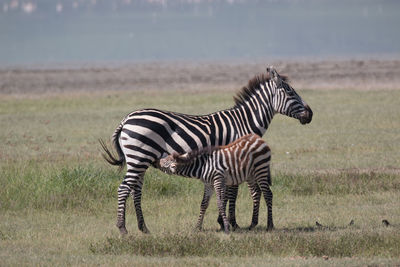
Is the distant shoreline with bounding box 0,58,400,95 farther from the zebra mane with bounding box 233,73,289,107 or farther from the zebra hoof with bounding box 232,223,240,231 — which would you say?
the zebra hoof with bounding box 232,223,240,231

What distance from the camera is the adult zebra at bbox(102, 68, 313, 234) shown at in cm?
1030

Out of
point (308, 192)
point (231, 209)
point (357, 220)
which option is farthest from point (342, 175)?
point (231, 209)

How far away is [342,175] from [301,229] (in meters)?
4.28

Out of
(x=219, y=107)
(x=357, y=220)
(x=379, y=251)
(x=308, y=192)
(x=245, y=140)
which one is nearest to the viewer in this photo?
(x=379, y=251)

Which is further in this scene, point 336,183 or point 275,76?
point 336,183

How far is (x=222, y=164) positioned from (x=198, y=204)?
2.89 meters

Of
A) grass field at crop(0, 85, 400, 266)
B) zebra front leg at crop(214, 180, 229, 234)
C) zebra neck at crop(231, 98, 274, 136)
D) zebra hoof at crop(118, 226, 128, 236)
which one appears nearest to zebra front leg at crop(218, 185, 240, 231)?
grass field at crop(0, 85, 400, 266)

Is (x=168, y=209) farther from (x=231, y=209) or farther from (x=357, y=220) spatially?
(x=357, y=220)

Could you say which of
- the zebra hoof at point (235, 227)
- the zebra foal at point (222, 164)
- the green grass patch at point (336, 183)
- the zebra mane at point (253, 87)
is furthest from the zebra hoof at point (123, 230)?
the green grass patch at point (336, 183)

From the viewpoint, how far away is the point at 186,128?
10477 millimetres

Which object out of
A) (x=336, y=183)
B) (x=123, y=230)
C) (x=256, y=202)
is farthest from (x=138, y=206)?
(x=336, y=183)

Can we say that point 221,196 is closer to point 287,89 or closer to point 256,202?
point 256,202

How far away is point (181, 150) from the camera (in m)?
10.5

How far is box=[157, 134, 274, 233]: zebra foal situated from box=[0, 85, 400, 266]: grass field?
718 mm
